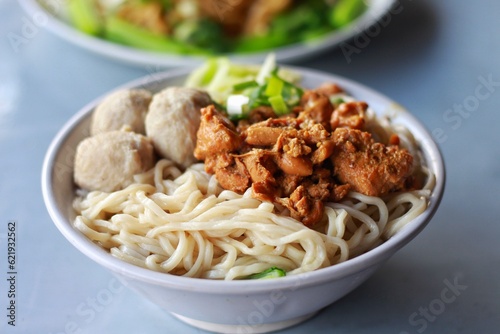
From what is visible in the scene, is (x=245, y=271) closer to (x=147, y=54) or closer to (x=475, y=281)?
(x=475, y=281)

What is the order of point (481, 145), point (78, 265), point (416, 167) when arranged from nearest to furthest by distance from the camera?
point (416, 167) < point (78, 265) < point (481, 145)

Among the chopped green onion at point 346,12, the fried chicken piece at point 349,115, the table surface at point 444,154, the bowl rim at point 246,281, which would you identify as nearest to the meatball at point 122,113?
the bowl rim at point 246,281

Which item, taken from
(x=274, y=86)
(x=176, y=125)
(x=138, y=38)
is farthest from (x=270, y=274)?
(x=138, y=38)

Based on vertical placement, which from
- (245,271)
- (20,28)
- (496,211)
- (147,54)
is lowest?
(20,28)

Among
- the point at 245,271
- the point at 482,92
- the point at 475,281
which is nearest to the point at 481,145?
the point at 482,92

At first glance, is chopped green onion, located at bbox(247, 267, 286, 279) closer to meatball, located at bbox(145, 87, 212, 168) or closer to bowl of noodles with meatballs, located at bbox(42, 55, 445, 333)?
bowl of noodles with meatballs, located at bbox(42, 55, 445, 333)

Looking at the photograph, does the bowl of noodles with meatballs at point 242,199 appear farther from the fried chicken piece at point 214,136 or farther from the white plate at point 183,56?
the white plate at point 183,56
